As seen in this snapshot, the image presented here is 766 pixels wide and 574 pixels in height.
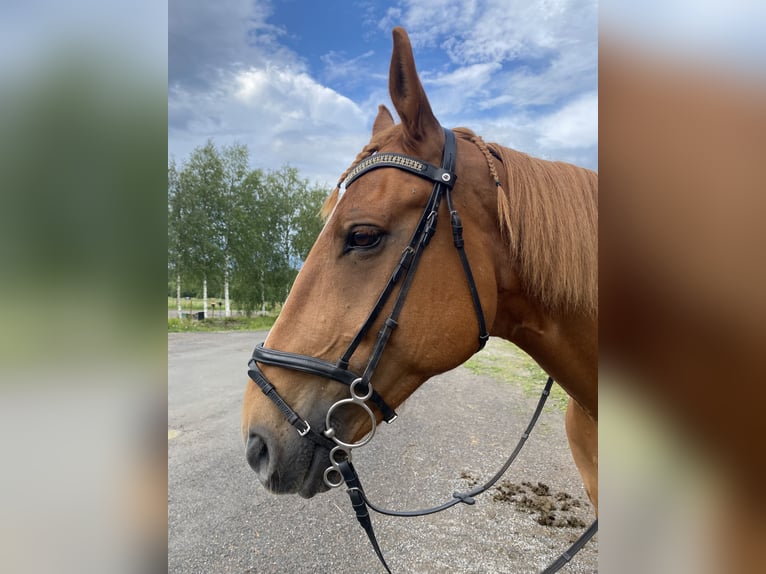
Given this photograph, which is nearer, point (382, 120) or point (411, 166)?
point (411, 166)

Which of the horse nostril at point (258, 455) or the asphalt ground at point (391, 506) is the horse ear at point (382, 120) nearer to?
the horse nostril at point (258, 455)

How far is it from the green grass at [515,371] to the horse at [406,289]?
6.22 meters

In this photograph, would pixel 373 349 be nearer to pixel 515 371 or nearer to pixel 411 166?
pixel 411 166

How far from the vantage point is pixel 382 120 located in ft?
6.55

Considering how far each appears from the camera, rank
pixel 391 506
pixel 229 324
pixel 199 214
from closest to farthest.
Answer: pixel 391 506
pixel 199 214
pixel 229 324

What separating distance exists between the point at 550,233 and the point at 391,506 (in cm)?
320

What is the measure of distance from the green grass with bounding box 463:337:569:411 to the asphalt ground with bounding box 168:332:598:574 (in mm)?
1124

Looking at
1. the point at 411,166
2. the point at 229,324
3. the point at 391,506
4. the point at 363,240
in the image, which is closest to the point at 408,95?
the point at 411,166

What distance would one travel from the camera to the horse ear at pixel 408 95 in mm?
1219

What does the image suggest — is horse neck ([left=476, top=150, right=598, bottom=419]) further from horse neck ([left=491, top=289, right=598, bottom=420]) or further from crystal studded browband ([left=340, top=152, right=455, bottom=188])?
crystal studded browband ([left=340, top=152, right=455, bottom=188])

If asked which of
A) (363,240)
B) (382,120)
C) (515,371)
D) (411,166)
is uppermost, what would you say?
(382,120)

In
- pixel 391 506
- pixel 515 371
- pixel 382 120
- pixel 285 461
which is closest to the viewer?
pixel 285 461

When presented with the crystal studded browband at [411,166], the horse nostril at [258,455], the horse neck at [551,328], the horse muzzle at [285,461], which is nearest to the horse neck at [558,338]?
the horse neck at [551,328]
